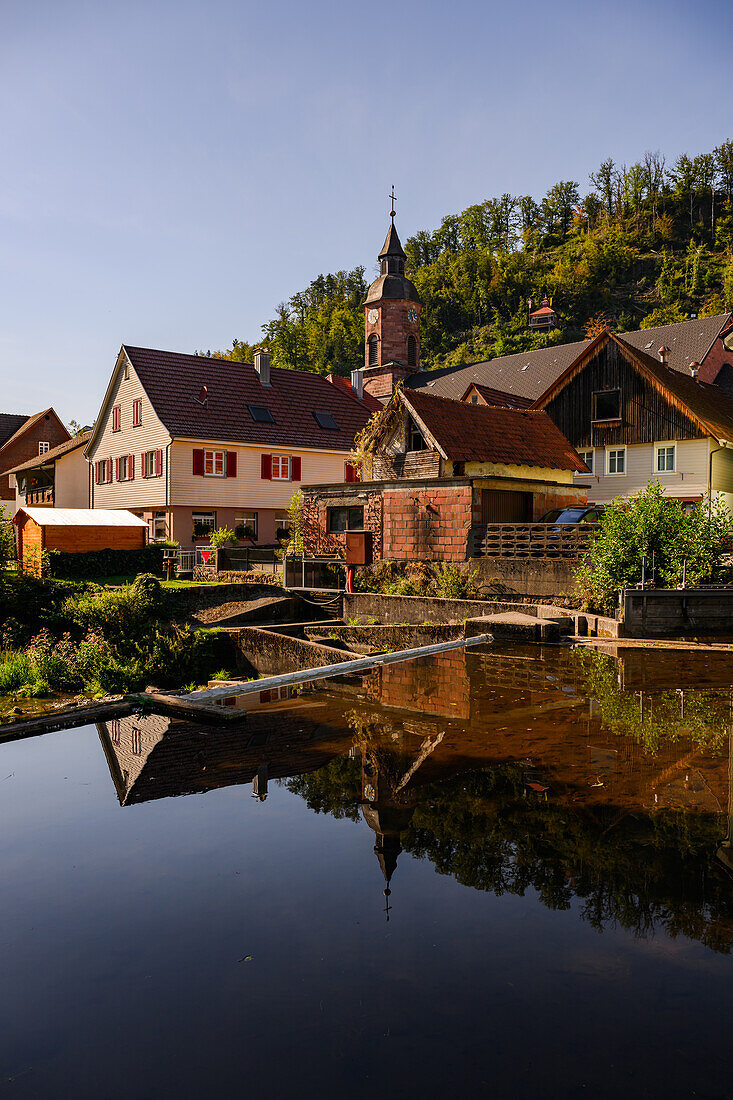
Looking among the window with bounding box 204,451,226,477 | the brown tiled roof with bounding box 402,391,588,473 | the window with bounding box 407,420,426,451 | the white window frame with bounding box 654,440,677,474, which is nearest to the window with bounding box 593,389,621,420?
the white window frame with bounding box 654,440,677,474

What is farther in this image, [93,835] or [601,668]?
[601,668]

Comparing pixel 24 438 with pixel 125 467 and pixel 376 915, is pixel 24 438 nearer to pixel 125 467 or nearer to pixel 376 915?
pixel 125 467

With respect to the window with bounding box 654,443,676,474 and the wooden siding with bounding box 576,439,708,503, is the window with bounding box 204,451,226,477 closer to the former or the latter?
the wooden siding with bounding box 576,439,708,503

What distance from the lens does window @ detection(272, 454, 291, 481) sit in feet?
124

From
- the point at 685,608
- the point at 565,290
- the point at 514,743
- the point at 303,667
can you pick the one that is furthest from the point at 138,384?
the point at 565,290

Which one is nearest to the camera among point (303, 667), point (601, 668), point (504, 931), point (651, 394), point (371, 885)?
point (504, 931)

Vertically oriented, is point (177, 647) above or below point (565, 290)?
below

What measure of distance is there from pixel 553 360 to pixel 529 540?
1304 inches

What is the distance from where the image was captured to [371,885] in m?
5.31

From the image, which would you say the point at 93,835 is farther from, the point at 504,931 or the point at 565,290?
the point at 565,290

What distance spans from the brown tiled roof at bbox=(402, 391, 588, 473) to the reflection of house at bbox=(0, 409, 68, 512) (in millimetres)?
45658

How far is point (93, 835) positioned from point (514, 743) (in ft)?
14.5

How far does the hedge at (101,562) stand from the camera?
2578 centimetres

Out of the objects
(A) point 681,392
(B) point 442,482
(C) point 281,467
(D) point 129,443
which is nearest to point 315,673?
(B) point 442,482
